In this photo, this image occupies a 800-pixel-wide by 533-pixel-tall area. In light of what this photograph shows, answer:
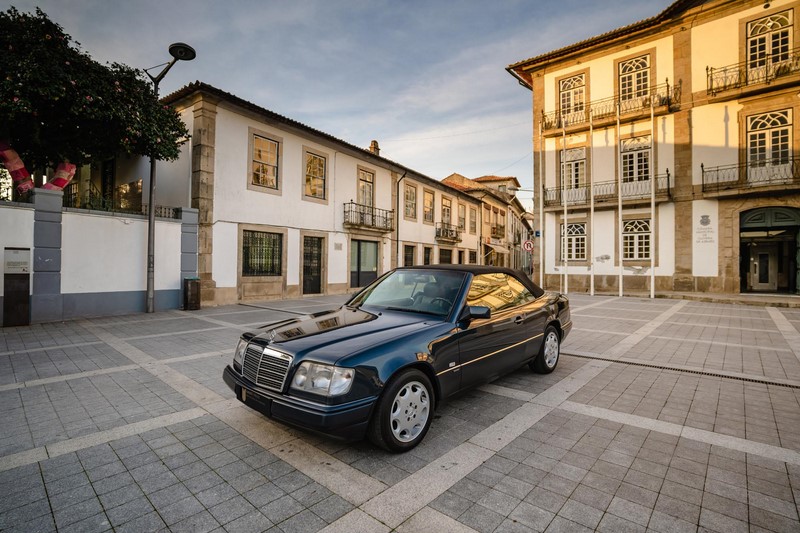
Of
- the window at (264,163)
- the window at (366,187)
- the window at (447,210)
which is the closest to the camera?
the window at (264,163)

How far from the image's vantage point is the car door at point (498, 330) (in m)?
3.83

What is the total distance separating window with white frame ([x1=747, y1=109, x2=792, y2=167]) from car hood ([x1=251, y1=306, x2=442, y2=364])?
20957 mm

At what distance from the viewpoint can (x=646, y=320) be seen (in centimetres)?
1084

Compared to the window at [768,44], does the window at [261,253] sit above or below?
below

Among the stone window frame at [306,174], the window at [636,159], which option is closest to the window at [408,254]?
the stone window frame at [306,174]

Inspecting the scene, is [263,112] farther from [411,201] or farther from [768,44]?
[768,44]

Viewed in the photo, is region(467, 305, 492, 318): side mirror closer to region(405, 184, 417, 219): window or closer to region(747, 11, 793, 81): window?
region(405, 184, 417, 219): window

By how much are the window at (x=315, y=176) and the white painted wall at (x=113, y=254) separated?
20.1 ft

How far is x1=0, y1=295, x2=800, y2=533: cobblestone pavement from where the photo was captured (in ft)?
7.79

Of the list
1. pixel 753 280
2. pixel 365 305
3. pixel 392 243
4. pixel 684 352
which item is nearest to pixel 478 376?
pixel 365 305

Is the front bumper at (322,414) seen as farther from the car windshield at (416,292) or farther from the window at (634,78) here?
the window at (634,78)

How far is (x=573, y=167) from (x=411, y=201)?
9551 mm

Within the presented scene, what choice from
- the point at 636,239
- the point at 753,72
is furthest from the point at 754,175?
the point at 636,239

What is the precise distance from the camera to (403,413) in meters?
3.16
